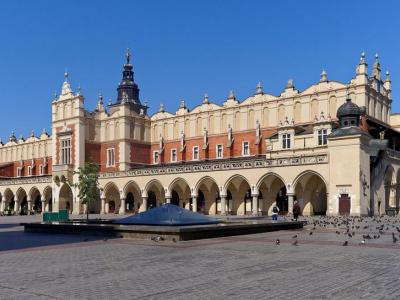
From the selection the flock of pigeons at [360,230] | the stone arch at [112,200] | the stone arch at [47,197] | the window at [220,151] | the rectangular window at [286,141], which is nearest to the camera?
the flock of pigeons at [360,230]

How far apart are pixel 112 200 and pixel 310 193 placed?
27578 millimetres

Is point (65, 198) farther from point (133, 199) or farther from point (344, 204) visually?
point (344, 204)

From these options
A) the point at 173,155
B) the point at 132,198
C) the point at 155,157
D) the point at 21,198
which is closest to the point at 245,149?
the point at 173,155

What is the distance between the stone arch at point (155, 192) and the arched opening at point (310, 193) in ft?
52.1

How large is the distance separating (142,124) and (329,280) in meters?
57.6

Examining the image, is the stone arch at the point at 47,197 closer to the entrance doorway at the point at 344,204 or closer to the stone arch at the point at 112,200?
the stone arch at the point at 112,200

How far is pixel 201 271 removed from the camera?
10.5 meters

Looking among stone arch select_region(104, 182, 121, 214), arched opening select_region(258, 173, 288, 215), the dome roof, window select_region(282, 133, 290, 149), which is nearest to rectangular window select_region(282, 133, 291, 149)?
window select_region(282, 133, 290, 149)

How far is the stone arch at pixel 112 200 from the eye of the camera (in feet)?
195

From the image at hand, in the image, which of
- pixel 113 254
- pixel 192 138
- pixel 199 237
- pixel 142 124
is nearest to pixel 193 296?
pixel 113 254

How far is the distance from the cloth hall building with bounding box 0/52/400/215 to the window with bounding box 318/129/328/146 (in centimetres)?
9

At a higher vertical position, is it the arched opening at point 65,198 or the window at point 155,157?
the window at point 155,157

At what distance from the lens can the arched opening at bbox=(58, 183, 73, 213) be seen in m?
62.9

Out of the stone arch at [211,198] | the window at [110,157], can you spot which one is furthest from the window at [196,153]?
the window at [110,157]
